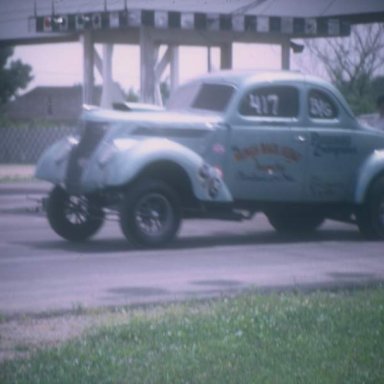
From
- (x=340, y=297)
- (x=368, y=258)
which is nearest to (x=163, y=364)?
(x=340, y=297)

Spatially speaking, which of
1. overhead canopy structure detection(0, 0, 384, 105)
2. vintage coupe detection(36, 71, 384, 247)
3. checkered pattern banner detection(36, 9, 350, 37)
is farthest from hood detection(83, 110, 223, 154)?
checkered pattern banner detection(36, 9, 350, 37)

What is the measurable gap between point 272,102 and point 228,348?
286 inches

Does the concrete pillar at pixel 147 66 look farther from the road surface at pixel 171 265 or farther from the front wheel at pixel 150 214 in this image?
the front wheel at pixel 150 214

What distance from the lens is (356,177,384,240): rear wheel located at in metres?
14.5

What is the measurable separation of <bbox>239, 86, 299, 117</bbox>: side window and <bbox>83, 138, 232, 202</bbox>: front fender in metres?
1.10

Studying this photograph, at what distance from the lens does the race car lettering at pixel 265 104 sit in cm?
1398

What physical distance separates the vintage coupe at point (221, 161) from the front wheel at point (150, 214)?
1 centimetres

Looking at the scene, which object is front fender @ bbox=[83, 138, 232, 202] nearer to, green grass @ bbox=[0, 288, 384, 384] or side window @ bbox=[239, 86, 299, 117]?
side window @ bbox=[239, 86, 299, 117]

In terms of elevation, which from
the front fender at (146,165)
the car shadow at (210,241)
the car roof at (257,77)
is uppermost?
the car roof at (257,77)

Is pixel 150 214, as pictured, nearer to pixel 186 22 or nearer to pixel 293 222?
pixel 293 222

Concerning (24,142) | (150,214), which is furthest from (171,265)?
(24,142)

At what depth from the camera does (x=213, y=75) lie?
574 inches

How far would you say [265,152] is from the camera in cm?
1377

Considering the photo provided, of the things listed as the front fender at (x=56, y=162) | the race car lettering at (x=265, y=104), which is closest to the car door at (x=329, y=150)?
the race car lettering at (x=265, y=104)
